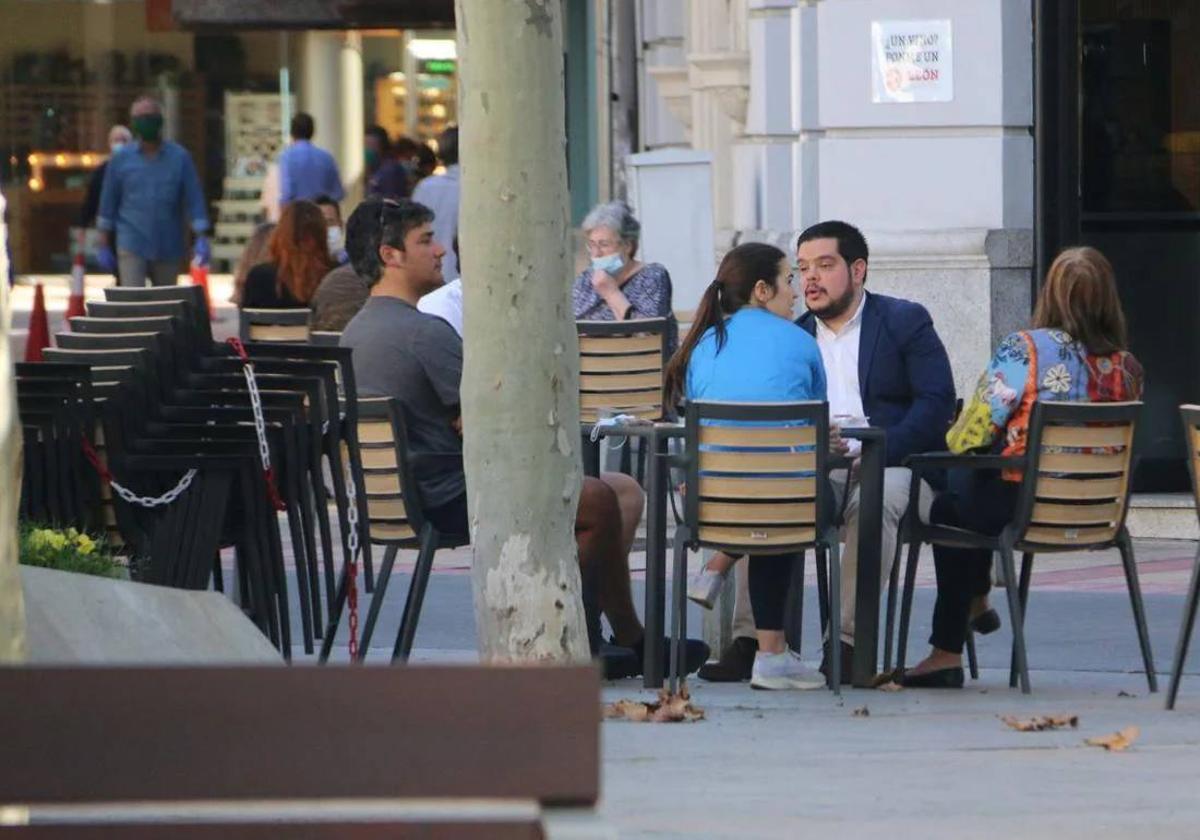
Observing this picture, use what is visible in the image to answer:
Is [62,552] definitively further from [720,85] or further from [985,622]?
[720,85]

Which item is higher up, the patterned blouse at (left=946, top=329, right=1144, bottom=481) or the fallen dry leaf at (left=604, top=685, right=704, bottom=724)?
the patterned blouse at (left=946, top=329, right=1144, bottom=481)

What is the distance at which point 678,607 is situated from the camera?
8.12 m

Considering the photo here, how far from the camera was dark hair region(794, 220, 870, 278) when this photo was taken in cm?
879

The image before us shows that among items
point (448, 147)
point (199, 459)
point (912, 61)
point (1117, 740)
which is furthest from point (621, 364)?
point (448, 147)

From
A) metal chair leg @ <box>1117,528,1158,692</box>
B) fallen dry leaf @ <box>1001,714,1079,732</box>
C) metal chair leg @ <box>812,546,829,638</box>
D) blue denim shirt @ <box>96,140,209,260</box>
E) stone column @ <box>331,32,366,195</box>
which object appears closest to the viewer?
fallen dry leaf @ <box>1001,714,1079,732</box>

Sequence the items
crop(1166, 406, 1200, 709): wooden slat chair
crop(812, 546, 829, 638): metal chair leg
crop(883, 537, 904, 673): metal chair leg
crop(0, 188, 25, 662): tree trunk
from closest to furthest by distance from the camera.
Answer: crop(0, 188, 25, 662): tree trunk → crop(1166, 406, 1200, 709): wooden slat chair → crop(883, 537, 904, 673): metal chair leg → crop(812, 546, 829, 638): metal chair leg

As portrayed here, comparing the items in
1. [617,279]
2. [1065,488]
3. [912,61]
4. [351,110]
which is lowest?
[1065,488]

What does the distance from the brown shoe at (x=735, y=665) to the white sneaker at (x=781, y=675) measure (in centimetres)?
39

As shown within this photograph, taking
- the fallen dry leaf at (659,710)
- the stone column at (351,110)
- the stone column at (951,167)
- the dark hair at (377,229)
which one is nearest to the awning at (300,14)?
the stone column at (951,167)

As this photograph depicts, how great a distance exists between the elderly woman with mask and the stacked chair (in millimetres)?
3083

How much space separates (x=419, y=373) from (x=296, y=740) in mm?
5118

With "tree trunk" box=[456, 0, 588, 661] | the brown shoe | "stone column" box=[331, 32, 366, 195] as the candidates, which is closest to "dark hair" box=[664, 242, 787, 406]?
the brown shoe

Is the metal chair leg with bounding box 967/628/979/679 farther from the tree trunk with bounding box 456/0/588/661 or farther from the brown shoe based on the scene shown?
the tree trunk with bounding box 456/0/588/661

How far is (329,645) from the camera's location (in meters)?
8.37
